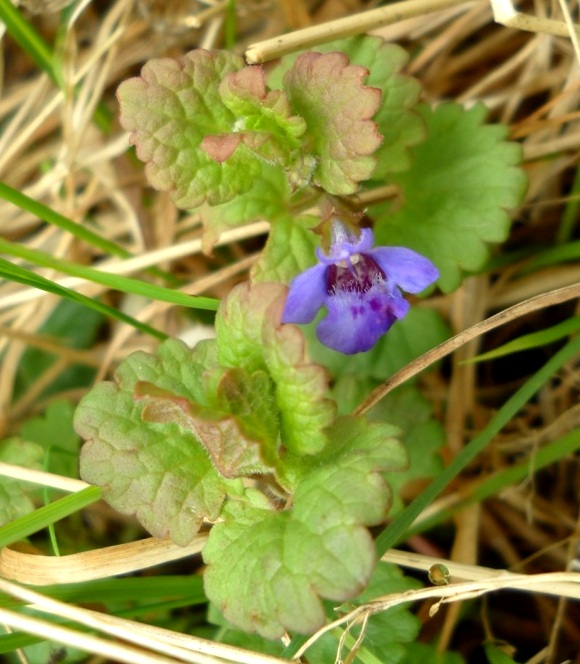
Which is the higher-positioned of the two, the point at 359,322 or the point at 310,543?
the point at 359,322

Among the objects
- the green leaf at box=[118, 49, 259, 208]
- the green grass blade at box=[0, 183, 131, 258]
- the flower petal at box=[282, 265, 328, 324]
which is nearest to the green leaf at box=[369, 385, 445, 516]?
the flower petal at box=[282, 265, 328, 324]

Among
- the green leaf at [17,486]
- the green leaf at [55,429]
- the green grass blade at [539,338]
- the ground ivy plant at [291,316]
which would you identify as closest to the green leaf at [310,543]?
the ground ivy plant at [291,316]

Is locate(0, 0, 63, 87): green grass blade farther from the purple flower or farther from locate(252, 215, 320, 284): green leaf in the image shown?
the purple flower

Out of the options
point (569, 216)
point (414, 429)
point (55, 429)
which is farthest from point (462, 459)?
point (55, 429)

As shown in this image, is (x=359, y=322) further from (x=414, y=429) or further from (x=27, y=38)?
(x=27, y=38)

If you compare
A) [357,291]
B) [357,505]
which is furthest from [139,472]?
[357,291]

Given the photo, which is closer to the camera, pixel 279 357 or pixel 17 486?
pixel 279 357

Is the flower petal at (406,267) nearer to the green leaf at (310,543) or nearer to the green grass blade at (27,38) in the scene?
the green leaf at (310,543)
